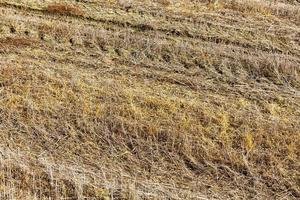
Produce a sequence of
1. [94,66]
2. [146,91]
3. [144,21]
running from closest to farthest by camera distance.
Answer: [146,91] < [94,66] < [144,21]

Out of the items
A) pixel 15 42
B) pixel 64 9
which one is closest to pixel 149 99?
pixel 15 42

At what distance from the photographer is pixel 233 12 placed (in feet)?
60.0

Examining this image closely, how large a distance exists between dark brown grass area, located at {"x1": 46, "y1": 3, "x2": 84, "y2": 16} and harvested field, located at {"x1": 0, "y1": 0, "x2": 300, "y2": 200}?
0.05 m

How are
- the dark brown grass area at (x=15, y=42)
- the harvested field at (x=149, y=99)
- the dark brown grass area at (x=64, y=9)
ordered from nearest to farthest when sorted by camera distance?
the harvested field at (x=149, y=99)
the dark brown grass area at (x=15, y=42)
the dark brown grass area at (x=64, y=9)

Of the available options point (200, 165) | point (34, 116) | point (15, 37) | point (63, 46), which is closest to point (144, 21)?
point (63, 46)

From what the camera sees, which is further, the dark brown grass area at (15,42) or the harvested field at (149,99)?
the dark brown grass area at (15,42)

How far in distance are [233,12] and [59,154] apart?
8.87m

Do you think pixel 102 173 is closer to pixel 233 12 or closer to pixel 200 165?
pixel 200 165

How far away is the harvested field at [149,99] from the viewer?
36.2 ft

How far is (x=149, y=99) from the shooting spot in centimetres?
1351

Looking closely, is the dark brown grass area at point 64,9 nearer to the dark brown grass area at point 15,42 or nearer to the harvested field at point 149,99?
the harvested field at point 149,99

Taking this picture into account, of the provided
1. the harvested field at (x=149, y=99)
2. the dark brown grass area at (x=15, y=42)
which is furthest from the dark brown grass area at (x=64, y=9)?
the dark brown grass area at (x=15, y=42)

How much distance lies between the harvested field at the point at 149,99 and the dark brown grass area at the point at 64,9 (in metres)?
0.05

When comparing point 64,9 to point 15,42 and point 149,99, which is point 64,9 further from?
point 149,99
